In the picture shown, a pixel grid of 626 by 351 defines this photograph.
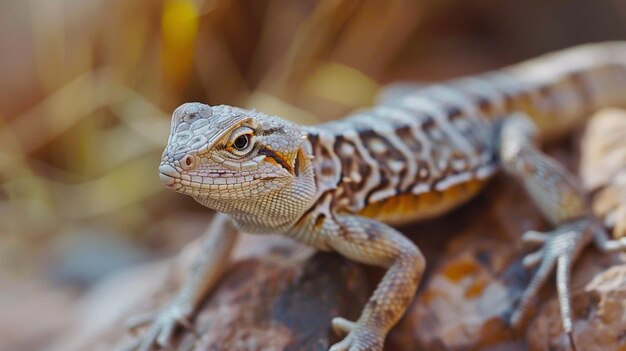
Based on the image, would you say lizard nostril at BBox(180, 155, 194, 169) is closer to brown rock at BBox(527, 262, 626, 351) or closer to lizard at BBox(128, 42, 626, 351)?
lizard at BBox(128, 42, 626, 351)

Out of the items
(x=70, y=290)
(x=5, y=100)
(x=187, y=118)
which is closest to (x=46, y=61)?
(x=5, y=100)

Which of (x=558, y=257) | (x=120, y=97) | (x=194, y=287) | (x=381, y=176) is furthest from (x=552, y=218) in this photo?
(x=120, y=97)

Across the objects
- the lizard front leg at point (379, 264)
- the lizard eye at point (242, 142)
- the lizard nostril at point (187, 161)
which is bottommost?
the lizard front leg at point (379, 264)

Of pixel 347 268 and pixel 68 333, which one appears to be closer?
pixel 347 268

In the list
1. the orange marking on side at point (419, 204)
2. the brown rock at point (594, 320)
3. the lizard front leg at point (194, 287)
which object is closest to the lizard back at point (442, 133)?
the orange marking on side at point (419, 204)

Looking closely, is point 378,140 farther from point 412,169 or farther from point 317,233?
point 317,233

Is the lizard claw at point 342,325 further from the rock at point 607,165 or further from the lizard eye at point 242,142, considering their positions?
the rock at point 607,165

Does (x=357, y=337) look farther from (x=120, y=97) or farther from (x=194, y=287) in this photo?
(x=120, y=97)
